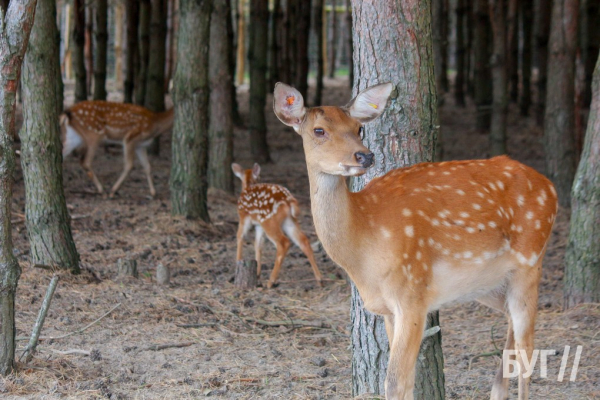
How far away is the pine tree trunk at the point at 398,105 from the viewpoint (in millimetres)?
3471

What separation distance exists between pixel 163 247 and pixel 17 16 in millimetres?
3622

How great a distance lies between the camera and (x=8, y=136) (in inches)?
144

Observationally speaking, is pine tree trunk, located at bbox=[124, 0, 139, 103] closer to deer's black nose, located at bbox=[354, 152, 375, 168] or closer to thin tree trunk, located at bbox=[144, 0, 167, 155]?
thin tree trunk, located at bbox=[144, 0, 167, 155]

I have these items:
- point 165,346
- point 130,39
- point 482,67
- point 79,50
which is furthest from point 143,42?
point 165,346

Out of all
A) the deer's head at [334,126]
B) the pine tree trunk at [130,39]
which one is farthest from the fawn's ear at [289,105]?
the pine tree trunk at [130,39]

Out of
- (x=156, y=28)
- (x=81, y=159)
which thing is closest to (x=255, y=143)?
(x=156, y=28)

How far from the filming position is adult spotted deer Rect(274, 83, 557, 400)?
302 cm

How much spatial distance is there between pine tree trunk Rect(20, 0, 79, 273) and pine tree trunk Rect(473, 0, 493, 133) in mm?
9438

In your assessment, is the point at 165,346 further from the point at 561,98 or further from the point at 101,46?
the point at 101,46

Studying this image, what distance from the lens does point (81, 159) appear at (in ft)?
31.2

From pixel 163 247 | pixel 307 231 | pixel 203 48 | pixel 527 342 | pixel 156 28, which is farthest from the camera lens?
pixel 156 28

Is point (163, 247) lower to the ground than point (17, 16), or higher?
lower

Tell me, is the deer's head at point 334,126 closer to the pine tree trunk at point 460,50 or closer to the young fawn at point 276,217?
the young fawn at point 276,217

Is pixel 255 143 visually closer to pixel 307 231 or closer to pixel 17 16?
pixel 307 231
